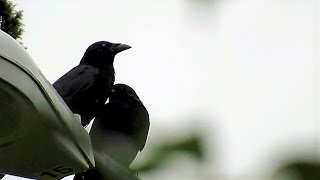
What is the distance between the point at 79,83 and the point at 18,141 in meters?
0.82

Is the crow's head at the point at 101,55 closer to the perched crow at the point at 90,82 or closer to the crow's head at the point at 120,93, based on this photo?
the perched crow at the point at 90,82

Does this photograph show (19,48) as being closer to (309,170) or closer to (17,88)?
(17,88)

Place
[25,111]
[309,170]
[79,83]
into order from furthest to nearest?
1. [79,83]
2. [25,111]
3. [309,170]

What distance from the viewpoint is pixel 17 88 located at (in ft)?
1.34

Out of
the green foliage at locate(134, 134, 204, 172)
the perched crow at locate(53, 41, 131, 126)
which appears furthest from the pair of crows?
the green foliage at locate(134, 134, 204, 172)

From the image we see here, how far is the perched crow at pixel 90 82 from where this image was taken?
3.61 ft

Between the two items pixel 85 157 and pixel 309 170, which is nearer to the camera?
pixel 309 170

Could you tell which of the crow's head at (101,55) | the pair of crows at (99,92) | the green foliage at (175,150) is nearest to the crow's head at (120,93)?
the pair of crows at (99,92)

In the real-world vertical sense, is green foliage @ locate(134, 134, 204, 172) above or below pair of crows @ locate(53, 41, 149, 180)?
below

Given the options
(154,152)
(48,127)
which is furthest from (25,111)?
(154,152)

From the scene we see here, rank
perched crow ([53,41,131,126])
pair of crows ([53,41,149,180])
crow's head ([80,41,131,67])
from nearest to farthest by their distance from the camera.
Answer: pair of crows ([53,41,149,180]) < perched crow ([53,41,131,126]) < crow's head ([80,41,131,67])

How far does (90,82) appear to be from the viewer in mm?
1296

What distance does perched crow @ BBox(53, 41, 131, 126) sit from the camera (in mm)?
1100

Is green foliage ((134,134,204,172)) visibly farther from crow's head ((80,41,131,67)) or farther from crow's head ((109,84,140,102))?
crow's head ((80,41,131,67))
